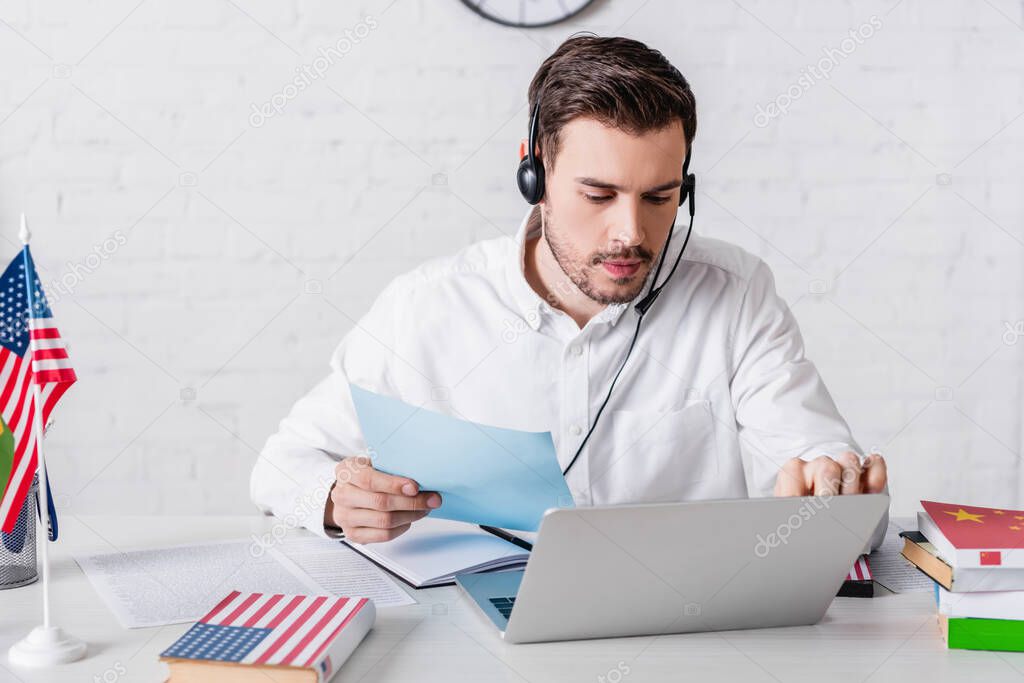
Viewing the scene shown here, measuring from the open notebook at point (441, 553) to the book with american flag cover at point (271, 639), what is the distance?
15 cm

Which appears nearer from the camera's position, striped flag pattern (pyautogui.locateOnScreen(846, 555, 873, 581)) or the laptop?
the laptop

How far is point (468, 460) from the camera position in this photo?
1.11 m

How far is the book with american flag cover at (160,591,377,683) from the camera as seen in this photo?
33.5 inches

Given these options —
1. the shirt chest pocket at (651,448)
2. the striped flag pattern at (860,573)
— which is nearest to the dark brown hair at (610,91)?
the shirt chest pocket at (651,448)

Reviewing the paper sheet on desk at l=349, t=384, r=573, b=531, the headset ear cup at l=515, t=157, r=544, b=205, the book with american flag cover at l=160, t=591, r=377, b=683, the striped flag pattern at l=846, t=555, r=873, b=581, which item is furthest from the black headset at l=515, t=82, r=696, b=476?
the book with american flag cover at l=160, t=591, r=377, b=683

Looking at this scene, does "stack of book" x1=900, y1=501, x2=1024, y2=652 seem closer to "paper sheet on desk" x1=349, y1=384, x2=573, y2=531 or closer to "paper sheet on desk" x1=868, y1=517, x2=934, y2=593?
"paper sheet on desk" x1=868, y1=517, x2=934, y2=593

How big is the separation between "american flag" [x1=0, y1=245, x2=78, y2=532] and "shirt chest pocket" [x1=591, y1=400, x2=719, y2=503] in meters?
0.79

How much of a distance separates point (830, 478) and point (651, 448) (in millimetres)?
451

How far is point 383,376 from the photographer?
1584 millimetres

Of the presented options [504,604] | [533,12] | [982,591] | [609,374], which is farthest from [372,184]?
[982,591]

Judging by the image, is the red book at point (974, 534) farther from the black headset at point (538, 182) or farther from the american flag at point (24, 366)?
the american flag at point (24, 366)

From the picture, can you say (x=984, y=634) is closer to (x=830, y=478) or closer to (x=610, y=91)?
(x=830, y=478)

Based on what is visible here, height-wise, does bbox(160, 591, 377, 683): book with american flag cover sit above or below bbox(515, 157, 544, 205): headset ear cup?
below

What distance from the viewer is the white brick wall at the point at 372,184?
85.5 inches
